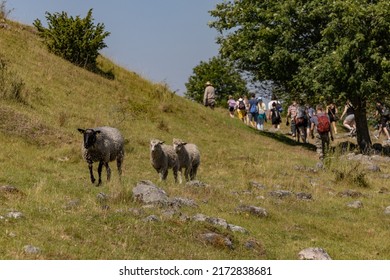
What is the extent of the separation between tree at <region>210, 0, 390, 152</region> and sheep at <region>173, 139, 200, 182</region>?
12572 mm

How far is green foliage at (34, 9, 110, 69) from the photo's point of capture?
1364 inches

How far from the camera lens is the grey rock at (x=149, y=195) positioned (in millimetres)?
13204

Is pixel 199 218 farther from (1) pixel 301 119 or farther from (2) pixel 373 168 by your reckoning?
(1) pixel 301 119

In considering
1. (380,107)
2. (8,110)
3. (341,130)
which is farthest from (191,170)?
(341,130)

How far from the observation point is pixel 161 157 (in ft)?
60.7

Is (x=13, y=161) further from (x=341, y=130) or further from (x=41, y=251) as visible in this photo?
(x=341, y=130)

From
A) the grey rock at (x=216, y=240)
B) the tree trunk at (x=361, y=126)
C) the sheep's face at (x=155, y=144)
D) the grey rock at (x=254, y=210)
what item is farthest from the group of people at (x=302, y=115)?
the grey rock at (x=216, y=240)

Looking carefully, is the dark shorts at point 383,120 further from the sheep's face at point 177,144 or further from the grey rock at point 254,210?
the grey rock at point 254,210

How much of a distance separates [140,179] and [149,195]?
5.46 metres

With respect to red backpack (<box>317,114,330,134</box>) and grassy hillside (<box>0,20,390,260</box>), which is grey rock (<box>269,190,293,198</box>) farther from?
red backpack (<box>317,114,330,134</box>)

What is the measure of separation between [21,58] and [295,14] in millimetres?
15127

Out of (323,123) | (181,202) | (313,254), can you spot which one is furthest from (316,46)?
(313,254)

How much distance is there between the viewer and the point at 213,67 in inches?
3206

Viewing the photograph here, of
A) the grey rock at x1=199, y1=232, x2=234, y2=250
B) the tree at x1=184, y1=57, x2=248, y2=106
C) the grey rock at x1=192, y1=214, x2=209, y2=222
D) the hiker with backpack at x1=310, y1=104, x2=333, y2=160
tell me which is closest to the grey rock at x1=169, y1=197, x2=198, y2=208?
the grey rock at x1=192, y1=214, x2=209, y2=222
